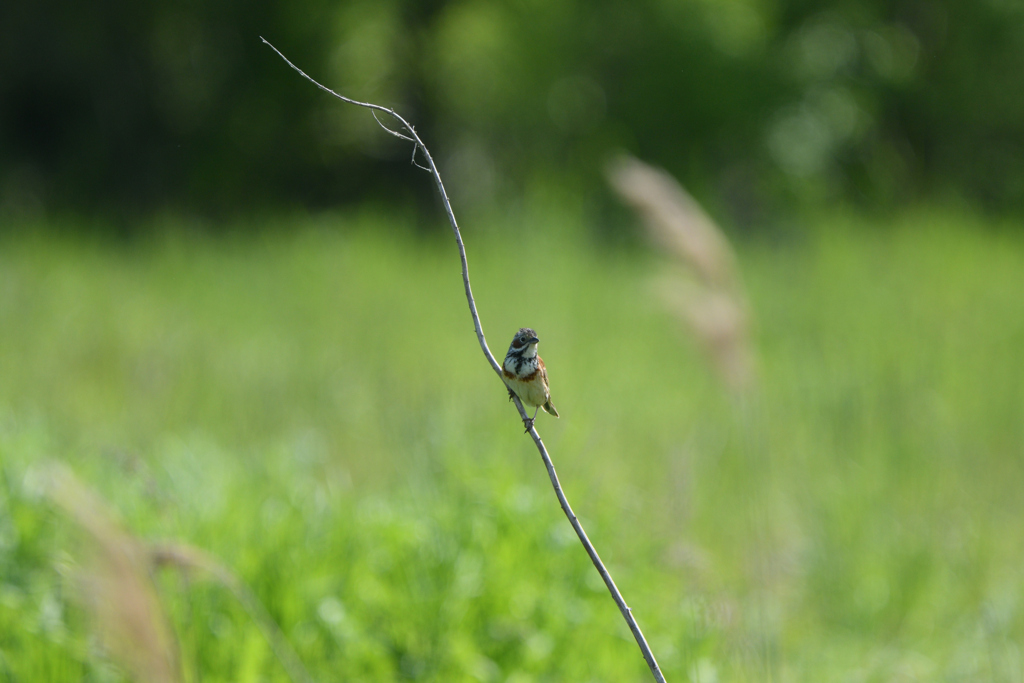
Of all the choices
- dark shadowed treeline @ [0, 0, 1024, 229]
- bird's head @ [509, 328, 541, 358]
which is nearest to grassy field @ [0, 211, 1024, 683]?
bird's head @ [509, 328, 541, 358]

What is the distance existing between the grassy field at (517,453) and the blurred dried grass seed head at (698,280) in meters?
0.43

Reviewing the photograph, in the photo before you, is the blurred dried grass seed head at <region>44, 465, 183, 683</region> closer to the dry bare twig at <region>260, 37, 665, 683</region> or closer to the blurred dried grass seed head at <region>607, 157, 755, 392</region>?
the dry bare twig at <region>260, 37, 665, 683</region>

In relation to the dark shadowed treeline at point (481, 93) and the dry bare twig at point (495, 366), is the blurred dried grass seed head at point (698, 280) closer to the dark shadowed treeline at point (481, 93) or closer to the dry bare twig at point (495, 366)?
the dry bare twig at point (495, 366)

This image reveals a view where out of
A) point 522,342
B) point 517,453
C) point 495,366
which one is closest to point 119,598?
point 495,366

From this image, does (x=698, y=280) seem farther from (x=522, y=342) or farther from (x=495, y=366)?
(x=495, y=366)

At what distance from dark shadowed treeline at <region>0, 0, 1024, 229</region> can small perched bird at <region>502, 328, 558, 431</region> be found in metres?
12.8

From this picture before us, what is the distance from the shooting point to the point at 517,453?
2873 mm

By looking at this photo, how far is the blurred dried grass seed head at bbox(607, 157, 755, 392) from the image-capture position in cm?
256

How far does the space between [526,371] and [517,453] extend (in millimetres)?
1734

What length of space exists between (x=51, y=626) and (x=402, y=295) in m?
5.12

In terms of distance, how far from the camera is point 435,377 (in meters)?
5.22

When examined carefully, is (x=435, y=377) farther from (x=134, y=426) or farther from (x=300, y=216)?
(x=300, y=216)

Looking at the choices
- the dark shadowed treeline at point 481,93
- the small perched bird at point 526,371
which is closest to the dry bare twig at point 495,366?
the small perched bird at point 526,371

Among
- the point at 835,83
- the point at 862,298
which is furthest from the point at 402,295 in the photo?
the point at 835,83
